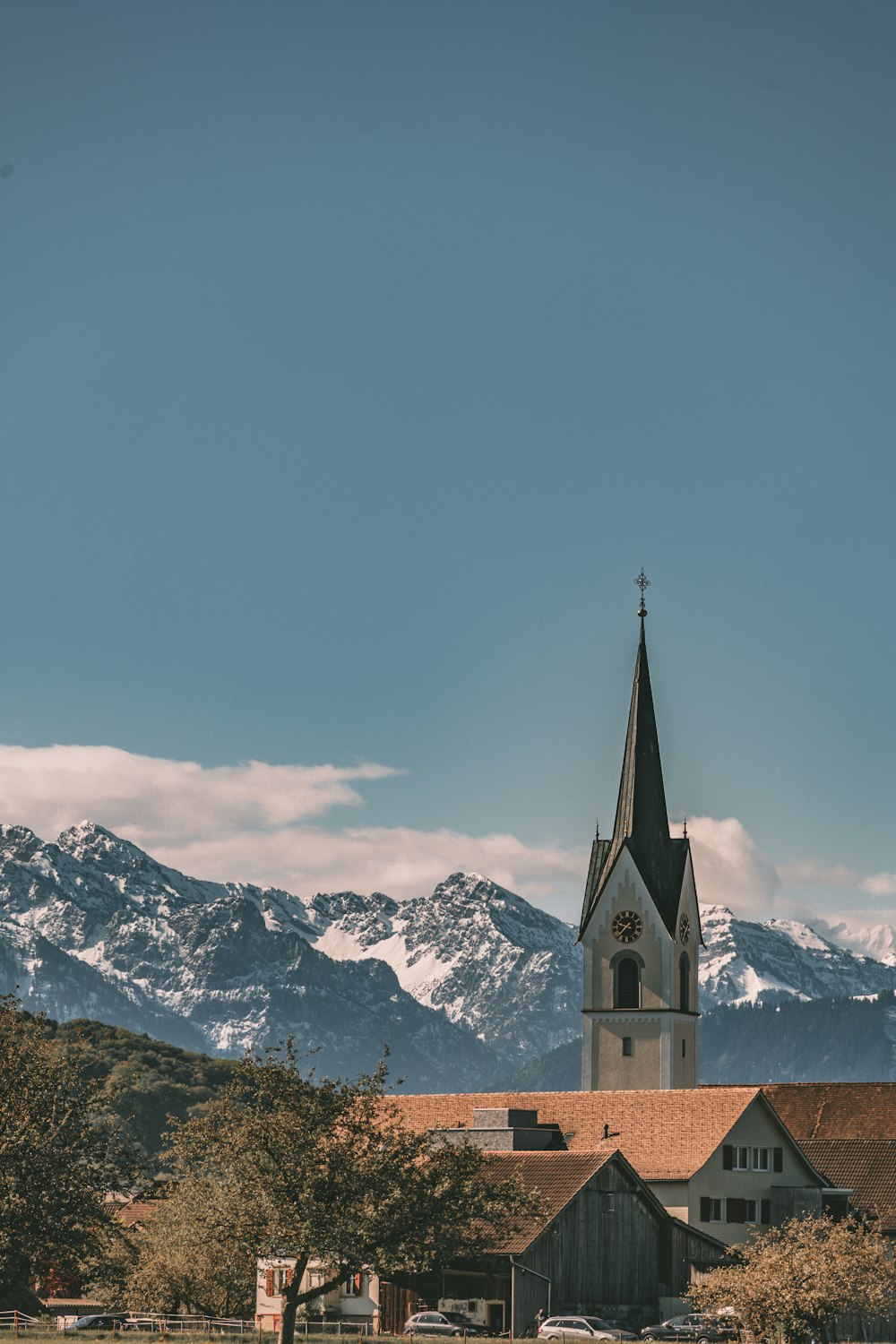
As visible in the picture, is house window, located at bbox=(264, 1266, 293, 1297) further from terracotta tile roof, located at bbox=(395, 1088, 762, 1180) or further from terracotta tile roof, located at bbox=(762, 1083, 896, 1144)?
terracotta tile roof, located at bbox=(762, 1083, 896, 1144)

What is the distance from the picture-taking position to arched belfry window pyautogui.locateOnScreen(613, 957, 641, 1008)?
101m

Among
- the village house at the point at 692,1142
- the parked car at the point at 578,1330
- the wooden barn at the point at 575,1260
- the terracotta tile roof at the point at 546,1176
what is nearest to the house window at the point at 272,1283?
the wooden barn at the point at 575,1260

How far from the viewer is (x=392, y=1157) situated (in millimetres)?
55312

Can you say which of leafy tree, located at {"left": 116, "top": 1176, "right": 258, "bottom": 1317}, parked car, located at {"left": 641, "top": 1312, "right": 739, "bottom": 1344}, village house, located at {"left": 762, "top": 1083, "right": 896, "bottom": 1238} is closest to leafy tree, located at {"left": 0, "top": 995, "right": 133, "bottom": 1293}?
leafy tree, located at {"left": 116, "top": 1176, "right": 258, "bottom": 1317}

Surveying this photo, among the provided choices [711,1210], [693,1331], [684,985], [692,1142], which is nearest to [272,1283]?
[693,1331]

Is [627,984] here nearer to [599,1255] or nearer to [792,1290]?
[599,1255]

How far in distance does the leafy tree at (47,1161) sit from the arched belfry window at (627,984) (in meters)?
45.3

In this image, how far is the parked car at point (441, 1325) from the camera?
214 ft

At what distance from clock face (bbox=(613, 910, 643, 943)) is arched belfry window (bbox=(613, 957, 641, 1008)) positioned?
3.66ft

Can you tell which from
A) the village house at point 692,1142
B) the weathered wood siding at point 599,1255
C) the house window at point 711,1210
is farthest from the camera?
the village house at point 692,1142

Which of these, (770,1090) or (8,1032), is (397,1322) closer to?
(8,1032)

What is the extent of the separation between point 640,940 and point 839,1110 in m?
13.1

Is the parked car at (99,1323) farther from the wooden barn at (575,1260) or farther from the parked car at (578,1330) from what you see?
the parked car at (578,1330)

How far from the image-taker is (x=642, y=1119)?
271ft
